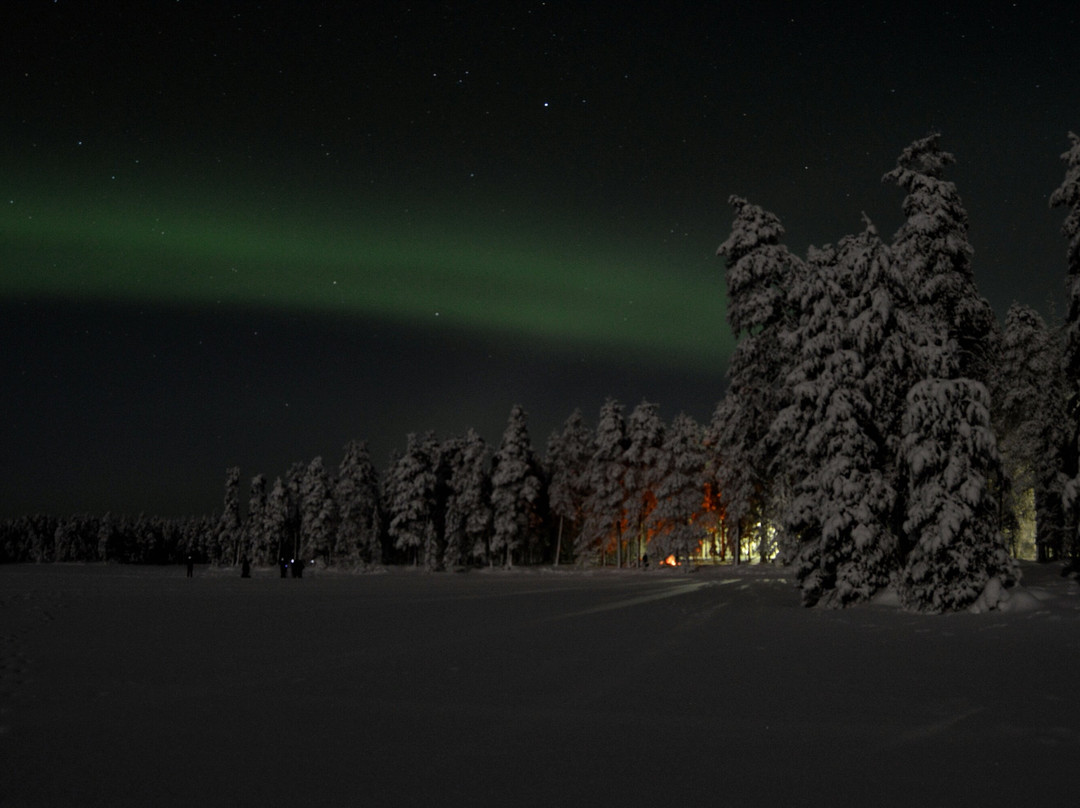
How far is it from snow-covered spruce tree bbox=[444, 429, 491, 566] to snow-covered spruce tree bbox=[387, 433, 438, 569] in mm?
2079

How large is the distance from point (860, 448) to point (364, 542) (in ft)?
203

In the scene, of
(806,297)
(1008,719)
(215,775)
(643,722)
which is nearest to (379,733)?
(215,775)

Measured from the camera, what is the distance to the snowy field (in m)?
5.97

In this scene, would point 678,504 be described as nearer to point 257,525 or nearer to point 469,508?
point 469,508

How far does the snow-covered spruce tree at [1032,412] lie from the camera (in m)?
42.6

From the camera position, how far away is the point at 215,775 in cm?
621

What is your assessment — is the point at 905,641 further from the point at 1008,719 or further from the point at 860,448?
the point at 860,448

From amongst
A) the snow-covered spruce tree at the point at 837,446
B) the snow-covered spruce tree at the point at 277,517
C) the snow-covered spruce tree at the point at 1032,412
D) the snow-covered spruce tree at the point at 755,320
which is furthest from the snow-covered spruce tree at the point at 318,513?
the snow-covered spruce tree at the point at 837,446

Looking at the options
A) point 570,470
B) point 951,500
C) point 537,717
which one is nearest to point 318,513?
point 570,470

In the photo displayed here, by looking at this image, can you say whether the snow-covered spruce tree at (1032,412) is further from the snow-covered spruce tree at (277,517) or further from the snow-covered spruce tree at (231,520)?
the snow-covered spruce tree at (231,520)

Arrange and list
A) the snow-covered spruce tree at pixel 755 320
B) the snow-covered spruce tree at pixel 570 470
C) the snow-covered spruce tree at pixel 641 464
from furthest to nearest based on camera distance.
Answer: the snow-covered spruce tree at pixel 570 470 < the snow-covered spruce tree at pixel 641 464 < the snow-covered spruce tree at pixel 755 320

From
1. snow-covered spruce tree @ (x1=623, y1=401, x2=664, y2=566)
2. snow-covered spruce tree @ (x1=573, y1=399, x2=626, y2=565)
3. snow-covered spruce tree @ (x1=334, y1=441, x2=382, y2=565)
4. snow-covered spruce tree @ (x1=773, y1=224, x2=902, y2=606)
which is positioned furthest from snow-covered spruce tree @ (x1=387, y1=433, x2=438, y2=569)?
snow-covered spruce tree @ (x1=773, y1=224, x2=902, y2=606)

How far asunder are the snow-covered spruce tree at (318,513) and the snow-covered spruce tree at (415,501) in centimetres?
1181

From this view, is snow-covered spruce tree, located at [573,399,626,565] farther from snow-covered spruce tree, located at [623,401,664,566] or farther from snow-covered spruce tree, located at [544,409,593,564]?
snow-covered spruce tree, located at [544,409,593,564]
